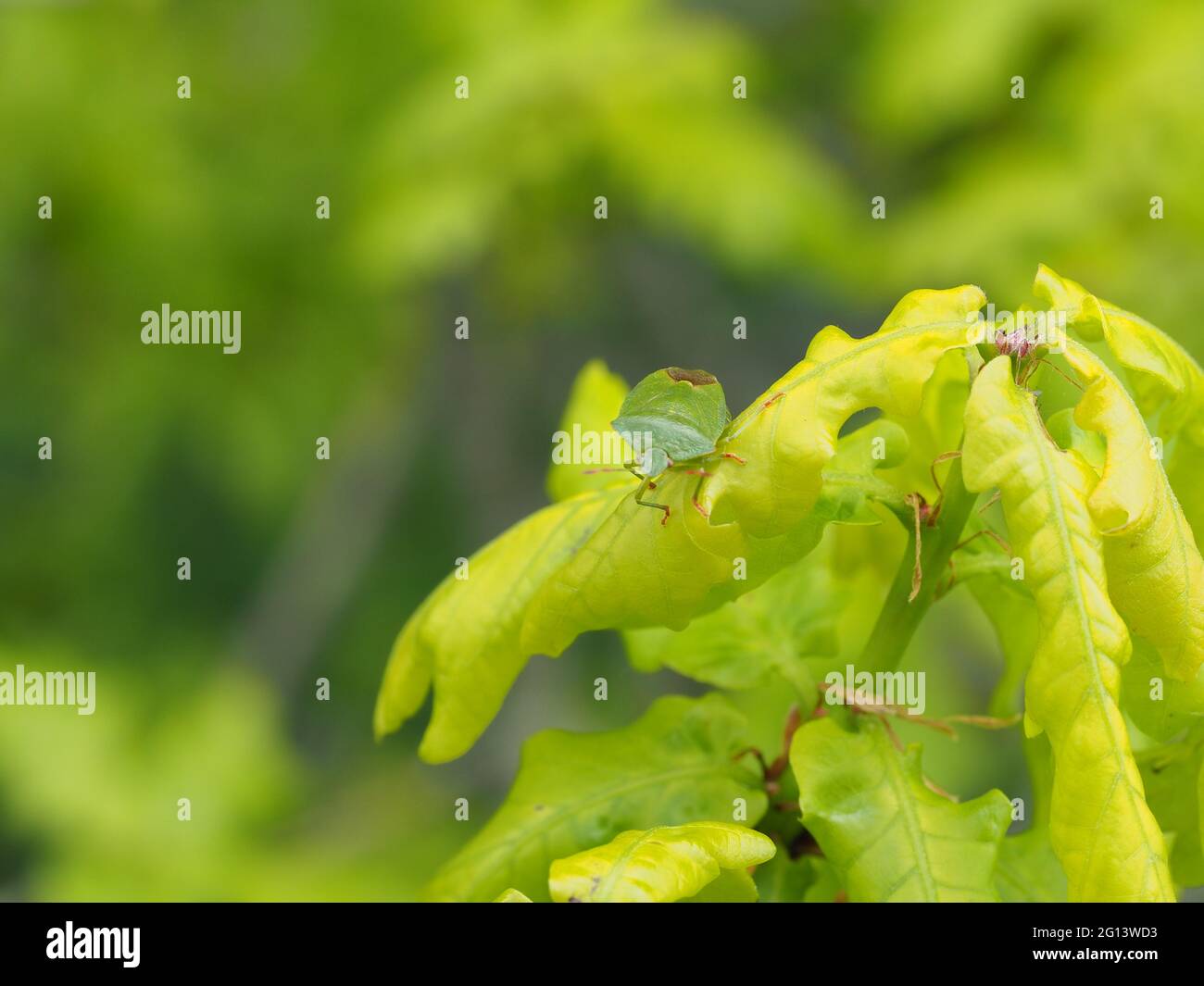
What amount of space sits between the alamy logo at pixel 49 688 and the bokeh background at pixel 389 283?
5 cm

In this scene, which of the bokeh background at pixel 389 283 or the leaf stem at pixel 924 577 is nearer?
the leaf stem at pixel 924 577

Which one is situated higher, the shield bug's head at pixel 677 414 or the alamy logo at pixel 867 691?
the shield bug's head at pixel 677 414

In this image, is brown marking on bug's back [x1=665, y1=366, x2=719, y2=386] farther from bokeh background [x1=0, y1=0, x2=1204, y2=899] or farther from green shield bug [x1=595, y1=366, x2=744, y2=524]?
bokeh background [x1=0, y1=0, x2=1204, y2=899]

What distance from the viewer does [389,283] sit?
3.19 metres

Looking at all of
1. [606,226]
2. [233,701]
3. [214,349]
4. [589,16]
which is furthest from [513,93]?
[233,701]

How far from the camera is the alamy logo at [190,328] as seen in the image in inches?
124

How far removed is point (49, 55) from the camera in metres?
2.96

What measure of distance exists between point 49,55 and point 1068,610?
2.92m

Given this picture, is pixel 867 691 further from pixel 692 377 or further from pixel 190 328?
pixel 190 328

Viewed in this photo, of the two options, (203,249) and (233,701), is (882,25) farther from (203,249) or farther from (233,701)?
(233,701)
